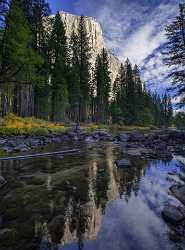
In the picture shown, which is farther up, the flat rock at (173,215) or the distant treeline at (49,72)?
the distant treeline at (49,72)

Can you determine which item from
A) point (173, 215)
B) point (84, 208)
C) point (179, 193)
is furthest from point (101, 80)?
point (173, 215)

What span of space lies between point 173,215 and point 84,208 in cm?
205

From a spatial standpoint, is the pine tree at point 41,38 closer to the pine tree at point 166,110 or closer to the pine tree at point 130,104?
the pine tree at point 130,104

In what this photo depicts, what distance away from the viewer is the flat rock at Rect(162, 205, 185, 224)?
4313mm

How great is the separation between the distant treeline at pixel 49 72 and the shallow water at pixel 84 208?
11.0 m

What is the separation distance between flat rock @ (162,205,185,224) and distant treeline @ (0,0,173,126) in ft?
48.8

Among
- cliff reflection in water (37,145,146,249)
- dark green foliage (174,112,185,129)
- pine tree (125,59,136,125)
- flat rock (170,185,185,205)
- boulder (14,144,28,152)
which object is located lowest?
cliff reflection in water (37,145,146,249)

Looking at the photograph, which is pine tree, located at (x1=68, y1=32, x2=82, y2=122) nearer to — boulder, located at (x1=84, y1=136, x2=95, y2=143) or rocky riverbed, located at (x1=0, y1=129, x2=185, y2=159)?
rocky riverbed, located at (x1=0, y1=129, x2=185, y2=159)

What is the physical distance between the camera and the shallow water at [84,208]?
3.69 m

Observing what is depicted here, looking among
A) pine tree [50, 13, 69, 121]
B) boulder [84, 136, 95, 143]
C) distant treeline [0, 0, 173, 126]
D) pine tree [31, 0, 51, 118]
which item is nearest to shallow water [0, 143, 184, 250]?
distant treeline [0, 0, 173, 126]

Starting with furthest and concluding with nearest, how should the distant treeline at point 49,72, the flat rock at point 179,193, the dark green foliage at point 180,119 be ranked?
the dark green foliage at point 180,119 → the distant treeline at point 49,72 → the flat rock at point 179,193

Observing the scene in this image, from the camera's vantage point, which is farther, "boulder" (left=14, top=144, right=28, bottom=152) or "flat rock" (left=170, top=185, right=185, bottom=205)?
"boulder" (left=14, top=144, right=28, bottom=152)

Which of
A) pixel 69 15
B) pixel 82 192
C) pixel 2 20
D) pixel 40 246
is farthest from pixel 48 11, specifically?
pixel 69 15

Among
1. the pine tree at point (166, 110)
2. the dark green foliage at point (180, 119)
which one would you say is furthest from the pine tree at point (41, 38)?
the pine tree at point (166, 110)
